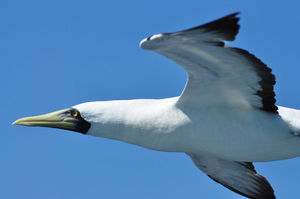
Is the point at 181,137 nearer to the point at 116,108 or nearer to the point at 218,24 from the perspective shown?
the point at 116,108

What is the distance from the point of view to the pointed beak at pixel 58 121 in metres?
10.1

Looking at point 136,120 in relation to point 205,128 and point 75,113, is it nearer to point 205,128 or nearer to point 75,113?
point 205,128

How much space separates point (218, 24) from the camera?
24.0 ft

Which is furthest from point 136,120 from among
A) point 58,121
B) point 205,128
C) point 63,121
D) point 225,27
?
point 225,27

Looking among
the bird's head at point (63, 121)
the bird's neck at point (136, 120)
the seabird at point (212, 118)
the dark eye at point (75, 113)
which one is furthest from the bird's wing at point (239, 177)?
the dark eye at point (75, 113)

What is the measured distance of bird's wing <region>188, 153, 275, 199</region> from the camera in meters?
11.4

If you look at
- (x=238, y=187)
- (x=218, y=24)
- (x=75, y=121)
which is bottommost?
(x=238, y=187)

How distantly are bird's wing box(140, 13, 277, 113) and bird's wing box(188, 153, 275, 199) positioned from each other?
2.31 meters

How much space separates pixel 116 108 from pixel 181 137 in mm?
1307

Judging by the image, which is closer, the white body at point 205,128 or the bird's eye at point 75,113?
the white body at point 205,128

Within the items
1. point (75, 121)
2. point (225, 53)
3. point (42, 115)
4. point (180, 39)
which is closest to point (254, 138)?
point (225, 53)

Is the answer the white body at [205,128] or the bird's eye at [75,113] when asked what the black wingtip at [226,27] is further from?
the bird's eye at [75,113]

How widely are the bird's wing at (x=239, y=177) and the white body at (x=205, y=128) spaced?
5.73 feet

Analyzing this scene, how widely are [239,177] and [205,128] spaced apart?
2670 millimetres
